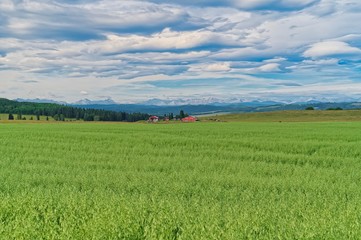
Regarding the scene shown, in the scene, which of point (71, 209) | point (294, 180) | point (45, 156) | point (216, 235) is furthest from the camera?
point (45, 156)

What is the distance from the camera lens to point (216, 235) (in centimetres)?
513

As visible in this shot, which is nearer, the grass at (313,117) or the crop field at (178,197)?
the crop field at (178,197)

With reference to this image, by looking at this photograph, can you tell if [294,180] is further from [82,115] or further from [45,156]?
[82,115]

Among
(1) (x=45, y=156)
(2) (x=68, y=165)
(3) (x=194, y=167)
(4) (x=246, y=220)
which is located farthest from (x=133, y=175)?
(1) (x=45, y=156)

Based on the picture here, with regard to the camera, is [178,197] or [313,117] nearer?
[178,197]

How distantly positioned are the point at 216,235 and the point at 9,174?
8.56 m

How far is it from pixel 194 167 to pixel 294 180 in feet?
12.7

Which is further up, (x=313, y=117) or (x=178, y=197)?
(x=313, y=117)

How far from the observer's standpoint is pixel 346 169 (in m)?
13.1

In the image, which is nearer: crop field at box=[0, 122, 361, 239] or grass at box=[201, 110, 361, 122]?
crop field at box=[0, 122, 361, 239]

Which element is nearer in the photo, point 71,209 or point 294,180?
point 71,209

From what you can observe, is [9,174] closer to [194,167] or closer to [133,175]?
[133,175]

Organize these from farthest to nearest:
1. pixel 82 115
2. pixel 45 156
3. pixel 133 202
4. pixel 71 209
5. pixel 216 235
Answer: pixel 82 115, pixel 45 156, pixel 133 202, pixel 71 209, pixel 216 235

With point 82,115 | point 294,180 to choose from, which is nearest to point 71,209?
point 294,180
